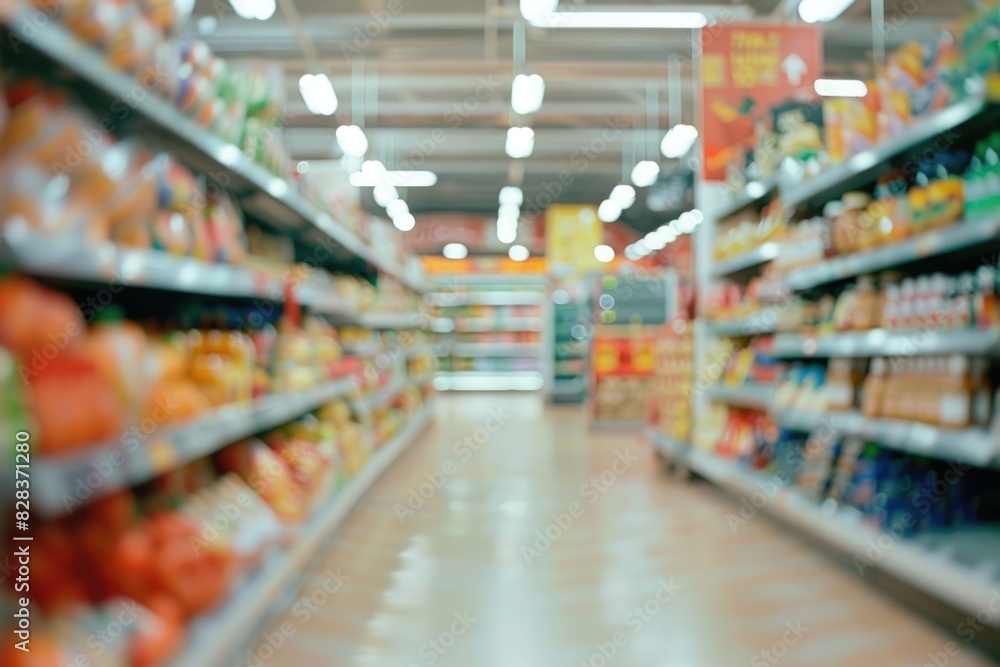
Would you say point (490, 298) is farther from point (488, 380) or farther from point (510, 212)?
point (510, 212)

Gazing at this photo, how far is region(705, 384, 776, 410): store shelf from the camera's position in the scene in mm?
4771

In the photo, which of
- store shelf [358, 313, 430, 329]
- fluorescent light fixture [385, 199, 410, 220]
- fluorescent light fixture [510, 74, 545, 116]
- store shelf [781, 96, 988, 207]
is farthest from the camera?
fluorescent light fixture [385, 199, 410, 220]

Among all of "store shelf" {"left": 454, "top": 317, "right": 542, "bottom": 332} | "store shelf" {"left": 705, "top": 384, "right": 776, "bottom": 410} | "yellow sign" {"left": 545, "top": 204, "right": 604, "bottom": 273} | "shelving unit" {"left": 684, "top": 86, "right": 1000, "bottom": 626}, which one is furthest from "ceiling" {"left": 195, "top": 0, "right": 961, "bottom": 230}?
"shelving unit" {"left": 684, "top": 86, "right": 1000, "bottom": 626}

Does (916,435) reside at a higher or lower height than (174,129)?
lower

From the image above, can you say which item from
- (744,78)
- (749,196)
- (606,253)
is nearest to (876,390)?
(749,196)

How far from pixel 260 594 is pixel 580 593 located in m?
1.24

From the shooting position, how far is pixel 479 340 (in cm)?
1894

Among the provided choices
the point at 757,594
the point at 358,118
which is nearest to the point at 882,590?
the point at 757,594

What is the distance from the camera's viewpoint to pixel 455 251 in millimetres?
21016

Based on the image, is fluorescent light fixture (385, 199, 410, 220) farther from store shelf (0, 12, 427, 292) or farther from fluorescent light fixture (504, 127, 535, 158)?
store shelf (0, 12, 427, 292)

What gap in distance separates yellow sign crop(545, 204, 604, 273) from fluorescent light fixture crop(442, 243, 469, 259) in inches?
151
